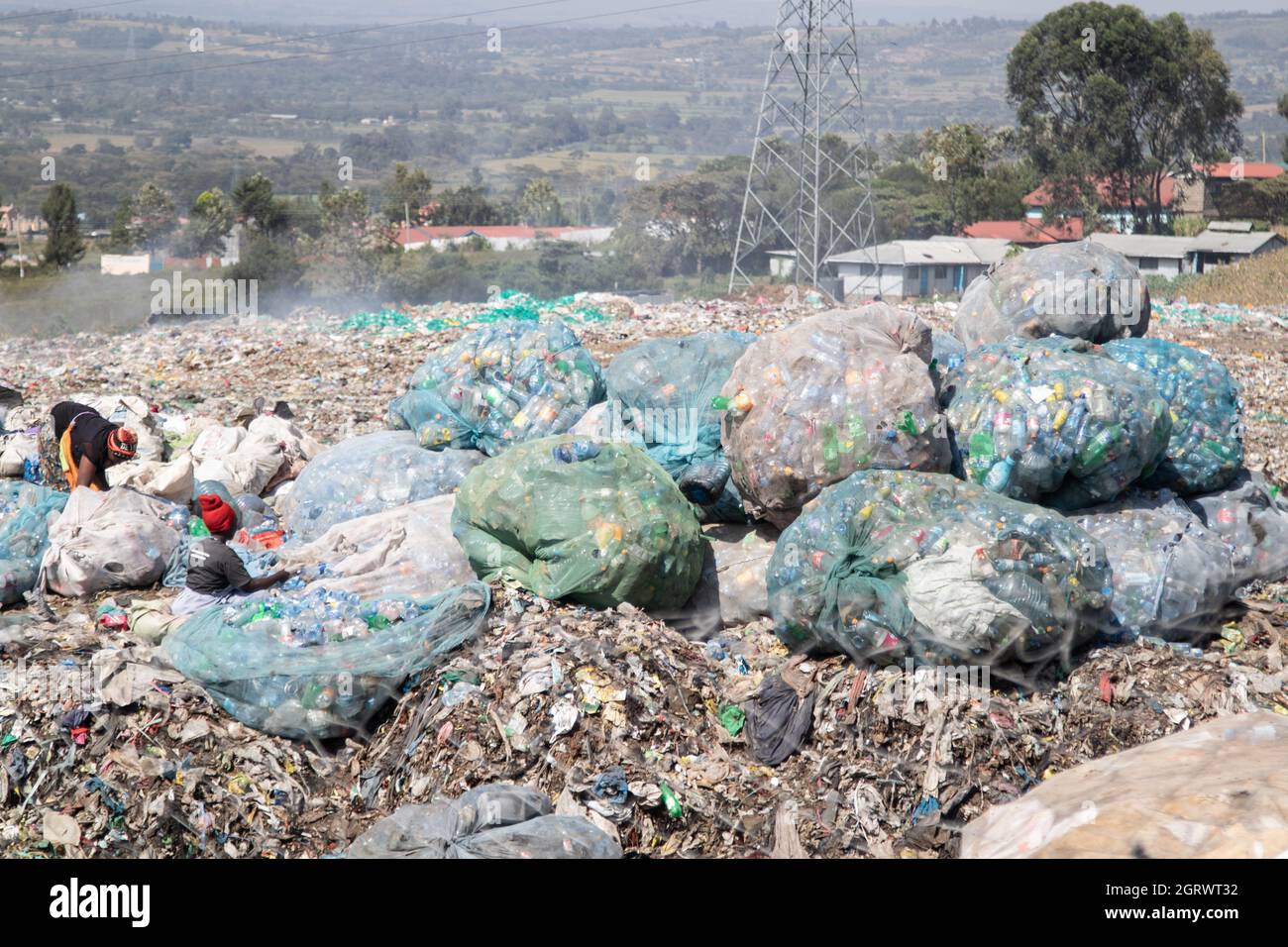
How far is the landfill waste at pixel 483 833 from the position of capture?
122 inches

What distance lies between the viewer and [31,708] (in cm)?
400

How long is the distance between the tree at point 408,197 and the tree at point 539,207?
37.4 ft

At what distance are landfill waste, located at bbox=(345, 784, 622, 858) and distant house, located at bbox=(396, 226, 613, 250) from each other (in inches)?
1614

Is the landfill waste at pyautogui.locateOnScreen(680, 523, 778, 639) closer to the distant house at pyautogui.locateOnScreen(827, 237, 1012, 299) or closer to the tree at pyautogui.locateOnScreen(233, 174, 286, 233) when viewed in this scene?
the distant house at pyautogui.locateOnScreen(827, 237, 1012, 299)

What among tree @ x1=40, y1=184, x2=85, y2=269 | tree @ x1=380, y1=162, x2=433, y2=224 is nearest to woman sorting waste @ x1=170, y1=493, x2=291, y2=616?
tree @ x1=40, y1=184, x2=85, y2=269

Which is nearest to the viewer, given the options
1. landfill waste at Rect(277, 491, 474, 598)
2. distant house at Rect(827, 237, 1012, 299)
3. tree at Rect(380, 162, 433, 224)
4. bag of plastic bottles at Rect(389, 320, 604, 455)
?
landfill waste at Rect(277, 491, 474, 598)

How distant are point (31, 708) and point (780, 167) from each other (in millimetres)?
43601

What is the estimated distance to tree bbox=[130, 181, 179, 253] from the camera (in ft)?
129

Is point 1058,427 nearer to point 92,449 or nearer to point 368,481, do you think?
point 368,481

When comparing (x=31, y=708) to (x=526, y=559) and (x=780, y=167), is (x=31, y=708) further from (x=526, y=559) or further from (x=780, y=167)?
(x=780, y=167)

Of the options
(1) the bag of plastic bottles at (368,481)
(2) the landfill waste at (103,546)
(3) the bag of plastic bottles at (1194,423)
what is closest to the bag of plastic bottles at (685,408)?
(1) the bag of plastic bottles at (368,481)

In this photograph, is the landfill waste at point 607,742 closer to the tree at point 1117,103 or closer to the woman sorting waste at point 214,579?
the woman sorting waste at point 214,579
